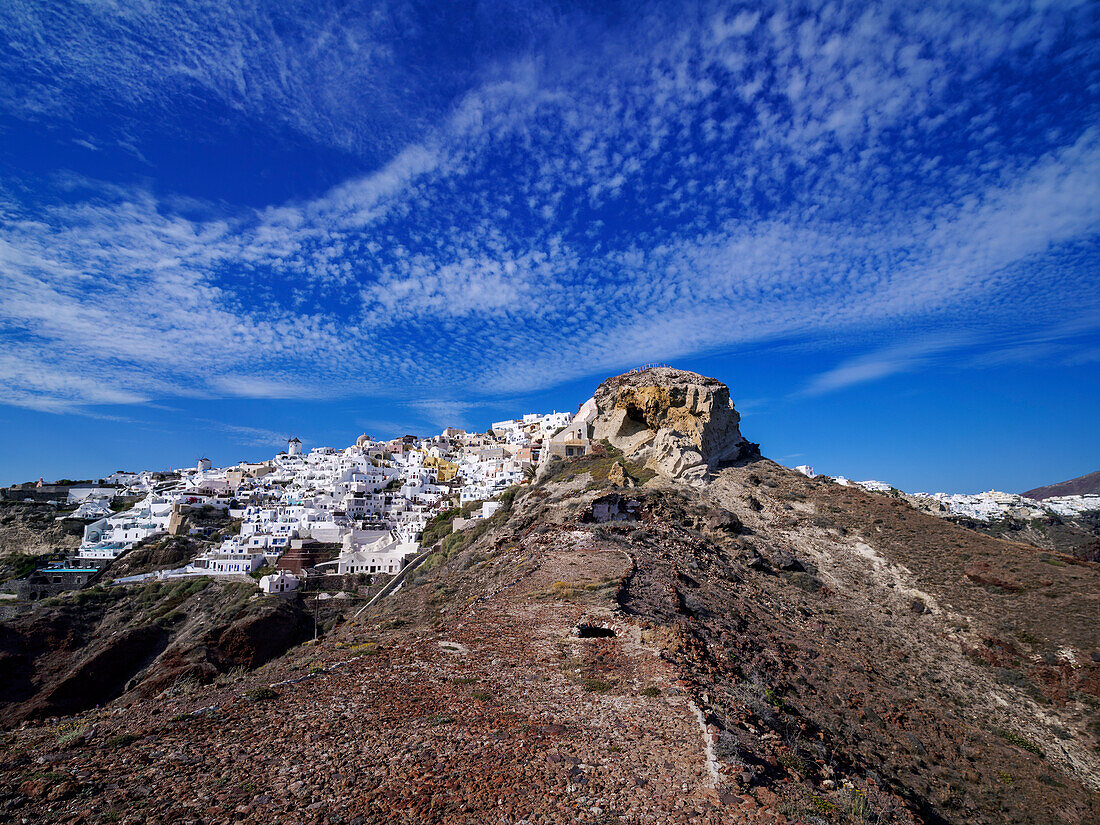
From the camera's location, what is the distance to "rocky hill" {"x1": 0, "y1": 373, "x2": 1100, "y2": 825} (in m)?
6.17

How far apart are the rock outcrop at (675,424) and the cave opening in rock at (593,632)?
17.3 meters

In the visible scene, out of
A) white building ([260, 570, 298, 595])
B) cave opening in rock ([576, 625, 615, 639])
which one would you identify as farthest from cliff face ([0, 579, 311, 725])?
cave opening in rock ([576, 625, 615, 639])

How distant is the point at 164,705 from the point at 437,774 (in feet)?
18.9

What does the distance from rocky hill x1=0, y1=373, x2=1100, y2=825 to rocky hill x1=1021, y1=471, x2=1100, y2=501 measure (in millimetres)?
146063

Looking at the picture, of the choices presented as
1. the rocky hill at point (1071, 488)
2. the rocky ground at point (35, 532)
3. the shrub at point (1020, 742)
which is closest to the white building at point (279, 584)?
the rocky ground at point (35, 532)

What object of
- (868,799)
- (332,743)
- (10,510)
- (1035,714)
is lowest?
(1035,714)

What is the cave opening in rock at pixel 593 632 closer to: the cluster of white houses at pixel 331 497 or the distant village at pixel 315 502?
the distant village at pixel 315 502

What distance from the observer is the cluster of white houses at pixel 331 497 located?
49.9 m

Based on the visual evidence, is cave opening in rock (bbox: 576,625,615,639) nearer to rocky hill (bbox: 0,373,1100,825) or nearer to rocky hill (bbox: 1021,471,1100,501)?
rocky hill (bbox: 0,373,1100,825)

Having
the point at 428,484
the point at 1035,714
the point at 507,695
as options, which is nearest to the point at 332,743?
the point at 507,695

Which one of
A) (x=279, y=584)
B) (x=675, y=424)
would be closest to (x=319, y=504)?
(x=279, y=584)

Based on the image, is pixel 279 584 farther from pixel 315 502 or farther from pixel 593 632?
pixel 593 632

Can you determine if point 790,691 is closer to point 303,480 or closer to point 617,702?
point 617,702

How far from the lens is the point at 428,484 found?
77312mm
